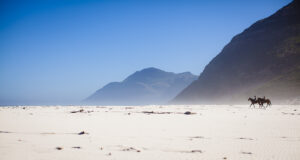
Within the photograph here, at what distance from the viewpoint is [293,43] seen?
118 meters

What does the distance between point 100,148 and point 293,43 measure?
135m

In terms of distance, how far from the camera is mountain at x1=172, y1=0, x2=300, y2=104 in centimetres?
10319

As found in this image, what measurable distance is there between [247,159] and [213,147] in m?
1.52

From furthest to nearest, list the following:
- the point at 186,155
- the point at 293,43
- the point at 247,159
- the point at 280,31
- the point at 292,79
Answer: the point at 280,31 < the point at 293,43 < the point at 292,79 < the point at 186,155 < the point at 247,159

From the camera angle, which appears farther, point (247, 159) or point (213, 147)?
point (213, 147)

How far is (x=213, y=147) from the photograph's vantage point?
7684mm

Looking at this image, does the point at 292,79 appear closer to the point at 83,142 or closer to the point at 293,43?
the point at 293,43

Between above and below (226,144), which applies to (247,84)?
above

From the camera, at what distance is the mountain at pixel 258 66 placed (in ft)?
339

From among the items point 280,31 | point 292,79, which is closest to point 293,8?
point 280,31

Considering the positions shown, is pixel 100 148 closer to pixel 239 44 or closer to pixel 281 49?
pixel 281 49

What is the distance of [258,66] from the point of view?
128m

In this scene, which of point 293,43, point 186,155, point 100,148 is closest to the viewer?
point 186,155

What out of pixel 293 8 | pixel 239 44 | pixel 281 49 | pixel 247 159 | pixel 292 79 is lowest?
pixel 247 159
